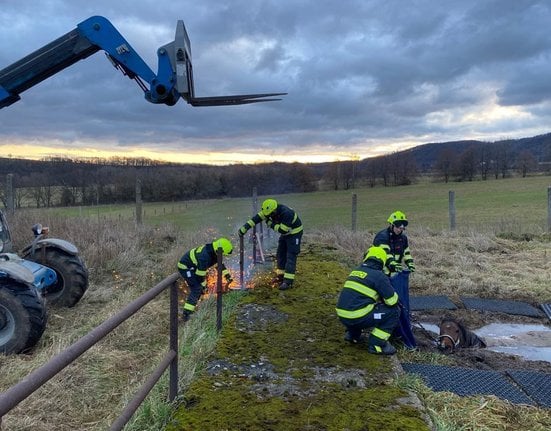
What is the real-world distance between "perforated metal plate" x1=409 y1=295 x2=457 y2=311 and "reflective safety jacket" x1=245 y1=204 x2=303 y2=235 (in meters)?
2.28

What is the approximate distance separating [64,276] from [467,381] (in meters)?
5.84

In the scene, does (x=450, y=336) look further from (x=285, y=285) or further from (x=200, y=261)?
(x=200, y=261)

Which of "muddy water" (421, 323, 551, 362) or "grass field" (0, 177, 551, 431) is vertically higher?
"grass field" (0, 177, 551, 431)

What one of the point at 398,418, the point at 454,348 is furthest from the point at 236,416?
the point at 454,348

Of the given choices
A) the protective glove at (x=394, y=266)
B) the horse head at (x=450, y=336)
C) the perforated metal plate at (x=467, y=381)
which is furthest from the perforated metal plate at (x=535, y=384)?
the protective glove at (x=394, y=266)

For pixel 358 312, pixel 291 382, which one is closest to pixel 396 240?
pixel 358 312

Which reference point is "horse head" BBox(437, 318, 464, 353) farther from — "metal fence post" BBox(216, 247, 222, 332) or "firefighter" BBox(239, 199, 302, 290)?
"metal fence post" BBox(216, 247, 222, 332)

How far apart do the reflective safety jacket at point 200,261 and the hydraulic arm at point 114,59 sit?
207cm

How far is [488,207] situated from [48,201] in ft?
85.4

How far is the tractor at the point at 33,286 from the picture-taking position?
5.55 metres

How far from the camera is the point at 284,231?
7.75 m

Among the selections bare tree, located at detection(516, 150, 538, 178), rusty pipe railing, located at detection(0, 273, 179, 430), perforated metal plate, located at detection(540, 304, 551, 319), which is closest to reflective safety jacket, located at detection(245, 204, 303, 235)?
perforated metal plate, located at detection(540, 304, 551, 319)

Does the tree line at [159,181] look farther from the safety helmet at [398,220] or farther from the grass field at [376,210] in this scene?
the safety helmet at [398,220]

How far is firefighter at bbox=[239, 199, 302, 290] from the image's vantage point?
7.47 meters
